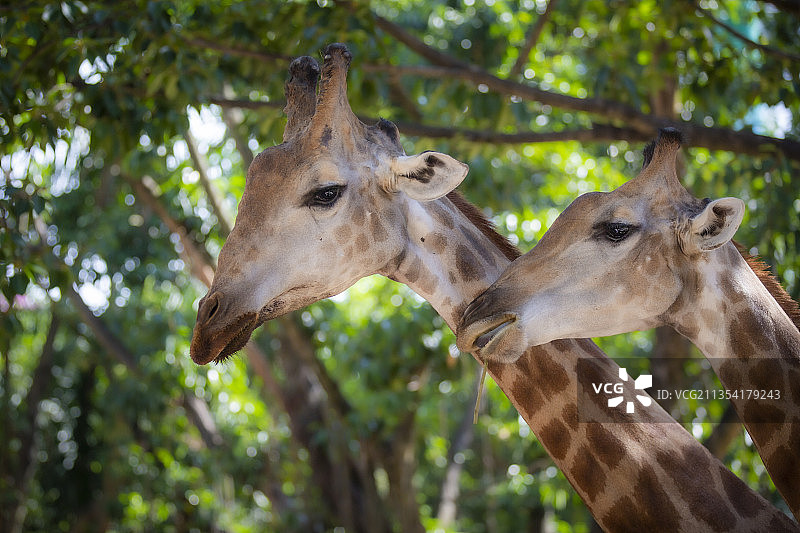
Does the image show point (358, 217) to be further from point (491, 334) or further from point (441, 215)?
point (491, 334)

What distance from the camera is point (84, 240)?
837 centimetres

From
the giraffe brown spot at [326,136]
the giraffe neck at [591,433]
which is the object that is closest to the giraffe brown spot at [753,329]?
the giraffe neck at [591,433]

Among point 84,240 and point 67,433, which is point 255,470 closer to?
point 84,240

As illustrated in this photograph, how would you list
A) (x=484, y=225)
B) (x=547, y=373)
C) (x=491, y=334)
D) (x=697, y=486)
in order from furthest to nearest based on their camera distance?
(x=484, y=225)
(x=547, y=373)
(x=697, y=486)
(x=491, y=334)

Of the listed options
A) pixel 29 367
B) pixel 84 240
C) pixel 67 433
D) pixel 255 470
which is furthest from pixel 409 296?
pixel 29 367

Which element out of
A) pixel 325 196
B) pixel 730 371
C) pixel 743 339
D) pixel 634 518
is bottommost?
pixel 634 518

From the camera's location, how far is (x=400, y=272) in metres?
2.95

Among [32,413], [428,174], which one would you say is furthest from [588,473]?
[32,413]

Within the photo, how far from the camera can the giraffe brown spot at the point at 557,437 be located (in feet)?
9.39

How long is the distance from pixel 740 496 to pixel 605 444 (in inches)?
18.3

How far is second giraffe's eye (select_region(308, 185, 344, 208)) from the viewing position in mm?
2707

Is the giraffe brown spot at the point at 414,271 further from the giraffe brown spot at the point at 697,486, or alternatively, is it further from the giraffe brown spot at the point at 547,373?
the giraffe brown spot at the point at 697,486

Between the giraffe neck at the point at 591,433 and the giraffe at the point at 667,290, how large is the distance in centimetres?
22

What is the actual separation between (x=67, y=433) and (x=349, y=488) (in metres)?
7.39
